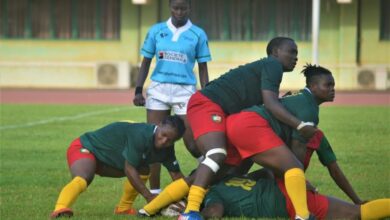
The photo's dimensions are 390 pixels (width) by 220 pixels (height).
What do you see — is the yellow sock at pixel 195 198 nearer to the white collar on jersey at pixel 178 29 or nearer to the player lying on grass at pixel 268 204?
the player lying on grass at pixel 268 204

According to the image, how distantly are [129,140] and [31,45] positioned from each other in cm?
2812

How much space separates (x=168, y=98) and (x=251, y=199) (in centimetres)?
221

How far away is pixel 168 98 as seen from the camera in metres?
10.2

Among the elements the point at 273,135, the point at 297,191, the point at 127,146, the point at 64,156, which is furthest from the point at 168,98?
the point at 64,156

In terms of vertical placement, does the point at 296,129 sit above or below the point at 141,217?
above

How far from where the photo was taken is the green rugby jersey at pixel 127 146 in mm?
8539

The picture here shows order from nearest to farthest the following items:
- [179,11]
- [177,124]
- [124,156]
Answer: [177,124] → [124,156] → [179,11]

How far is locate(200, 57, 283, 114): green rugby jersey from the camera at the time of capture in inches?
331

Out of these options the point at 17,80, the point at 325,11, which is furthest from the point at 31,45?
the point at 325,11

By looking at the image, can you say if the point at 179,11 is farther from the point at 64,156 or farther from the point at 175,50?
the point at 64,156

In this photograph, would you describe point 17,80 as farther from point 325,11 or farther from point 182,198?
point 182,198

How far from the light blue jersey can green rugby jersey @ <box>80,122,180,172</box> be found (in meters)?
1.59

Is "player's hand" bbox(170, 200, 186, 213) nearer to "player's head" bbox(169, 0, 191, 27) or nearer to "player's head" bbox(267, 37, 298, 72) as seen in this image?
"player's head" bbox(267, 37, 298, 72)

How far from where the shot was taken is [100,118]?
20.8 m
